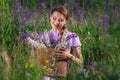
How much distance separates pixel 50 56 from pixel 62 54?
118mm

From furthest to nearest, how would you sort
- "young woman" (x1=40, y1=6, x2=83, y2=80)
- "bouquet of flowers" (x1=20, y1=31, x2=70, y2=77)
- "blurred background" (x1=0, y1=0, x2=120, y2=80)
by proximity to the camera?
"young woman" (x1=40, y1=6, x2=83, y2=80), "bouquet of flowers" (x1=20, y1=31, x2=70, y2=77), "blurred background" (x1=0, y1=0, x2=120, y2=80)

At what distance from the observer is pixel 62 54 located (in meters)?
3.49

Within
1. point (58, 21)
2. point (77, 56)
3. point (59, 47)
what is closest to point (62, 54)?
point (59, 47)

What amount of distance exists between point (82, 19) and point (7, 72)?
2.32 m

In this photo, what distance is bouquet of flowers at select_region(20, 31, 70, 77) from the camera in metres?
3.40

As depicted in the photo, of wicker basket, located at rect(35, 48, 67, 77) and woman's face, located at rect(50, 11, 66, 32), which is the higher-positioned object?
woman's face, located at rect(50, 11, 66, 32)

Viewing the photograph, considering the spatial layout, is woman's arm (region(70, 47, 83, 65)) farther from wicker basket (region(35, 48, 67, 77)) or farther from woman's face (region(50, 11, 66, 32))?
woman's face (region(50, 11, 66, 32))

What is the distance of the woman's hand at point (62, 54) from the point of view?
3.47m

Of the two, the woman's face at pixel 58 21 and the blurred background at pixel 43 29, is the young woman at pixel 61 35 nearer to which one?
the woman's face at pixel 58 21

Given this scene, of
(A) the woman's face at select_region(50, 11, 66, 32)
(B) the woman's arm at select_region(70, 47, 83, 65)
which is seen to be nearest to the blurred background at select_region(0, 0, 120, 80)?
(B) the woman's arm at select_region(70, 47, 83, 65)

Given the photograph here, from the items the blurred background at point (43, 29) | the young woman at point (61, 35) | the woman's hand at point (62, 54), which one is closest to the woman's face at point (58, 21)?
the young woman at point (61, 35)

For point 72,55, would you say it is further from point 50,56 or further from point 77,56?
point 50,56

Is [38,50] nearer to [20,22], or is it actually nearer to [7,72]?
[7,72]

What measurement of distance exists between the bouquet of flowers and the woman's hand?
0.08ft
